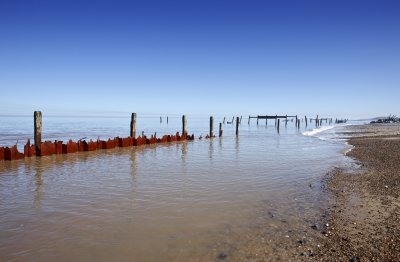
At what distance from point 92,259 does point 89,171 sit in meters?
7.72

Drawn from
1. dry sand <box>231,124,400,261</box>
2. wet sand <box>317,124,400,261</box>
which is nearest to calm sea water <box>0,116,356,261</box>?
dry sand <box>231,124,400,261</box>

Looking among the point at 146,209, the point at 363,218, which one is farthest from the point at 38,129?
the point at 363,218

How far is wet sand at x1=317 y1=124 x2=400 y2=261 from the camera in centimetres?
481

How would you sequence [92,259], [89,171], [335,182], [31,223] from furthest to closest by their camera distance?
[89,171]
[335,182]
[31,223]
[92,259]

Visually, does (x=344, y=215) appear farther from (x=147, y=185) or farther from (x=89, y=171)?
(x=89, y=171)

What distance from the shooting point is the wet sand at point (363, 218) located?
15.8ft

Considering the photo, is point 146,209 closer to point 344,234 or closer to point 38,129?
point 344,234

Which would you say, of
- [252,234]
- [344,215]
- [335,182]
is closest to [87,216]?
[252,234]

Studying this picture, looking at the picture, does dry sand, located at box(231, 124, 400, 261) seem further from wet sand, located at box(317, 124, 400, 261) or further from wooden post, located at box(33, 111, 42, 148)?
wooden post, located at box(33, 111, 42, 148)

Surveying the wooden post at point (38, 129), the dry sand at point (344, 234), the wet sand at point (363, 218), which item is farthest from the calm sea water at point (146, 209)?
the wooden post at point (38, 129)

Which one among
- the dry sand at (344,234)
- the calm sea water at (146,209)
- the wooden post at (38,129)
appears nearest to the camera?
the dry sand at (344,234)

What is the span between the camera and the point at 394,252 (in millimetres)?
4770

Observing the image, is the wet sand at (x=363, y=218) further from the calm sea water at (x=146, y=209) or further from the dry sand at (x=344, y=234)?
the calm sea water at (x=146, y=209)

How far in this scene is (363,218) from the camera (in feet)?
21.2
